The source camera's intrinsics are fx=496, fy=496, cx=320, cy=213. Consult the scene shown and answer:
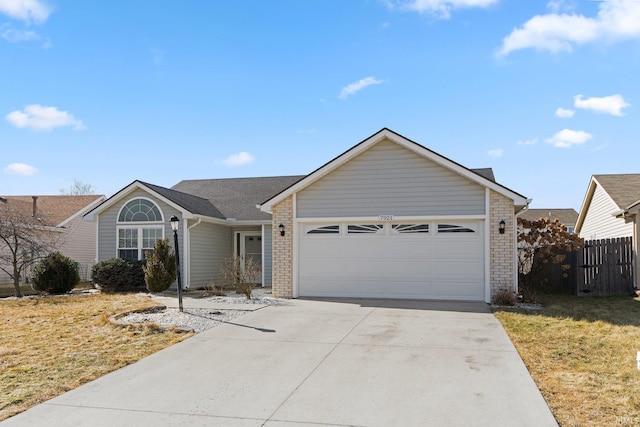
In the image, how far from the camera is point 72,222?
27.4m

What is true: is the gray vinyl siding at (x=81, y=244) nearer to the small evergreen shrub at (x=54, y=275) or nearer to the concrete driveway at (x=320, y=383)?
the small evergreen shrub at (x=54, y=275)

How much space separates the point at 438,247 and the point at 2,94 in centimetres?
1306

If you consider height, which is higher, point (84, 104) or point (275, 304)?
point (84, 104)

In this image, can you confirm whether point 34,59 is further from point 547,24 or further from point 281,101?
point 547,24

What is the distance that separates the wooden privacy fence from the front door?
12.1 meters

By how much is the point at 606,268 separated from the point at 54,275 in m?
18.2

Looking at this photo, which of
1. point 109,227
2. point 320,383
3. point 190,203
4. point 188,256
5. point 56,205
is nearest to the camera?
point 320,383

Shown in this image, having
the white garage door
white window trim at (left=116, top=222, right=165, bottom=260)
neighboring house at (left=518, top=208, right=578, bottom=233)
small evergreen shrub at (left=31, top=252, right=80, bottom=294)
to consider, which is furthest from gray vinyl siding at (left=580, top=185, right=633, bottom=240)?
neighboring house at (left=518, top=208, right=578, bottom=233)

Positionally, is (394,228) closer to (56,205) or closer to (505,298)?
(505,298)

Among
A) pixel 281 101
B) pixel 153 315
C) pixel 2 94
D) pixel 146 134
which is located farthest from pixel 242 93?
pixel 153 315

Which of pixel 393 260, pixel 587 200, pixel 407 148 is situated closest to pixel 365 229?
pixel 393 260

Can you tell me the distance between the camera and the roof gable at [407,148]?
13281 mm

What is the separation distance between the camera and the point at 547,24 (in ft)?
36.3

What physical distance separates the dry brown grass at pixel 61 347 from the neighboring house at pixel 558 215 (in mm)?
39558
